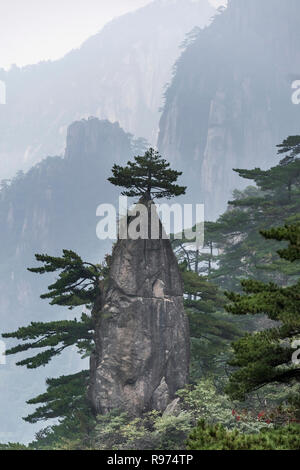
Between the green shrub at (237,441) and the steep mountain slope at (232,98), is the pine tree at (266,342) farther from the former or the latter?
the steep mountain slope at (232,98)

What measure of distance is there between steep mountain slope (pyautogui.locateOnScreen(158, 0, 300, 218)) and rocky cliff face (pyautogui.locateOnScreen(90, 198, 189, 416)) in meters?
122

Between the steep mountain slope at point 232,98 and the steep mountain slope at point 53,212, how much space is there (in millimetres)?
22403

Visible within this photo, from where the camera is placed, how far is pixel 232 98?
13875 centimetres

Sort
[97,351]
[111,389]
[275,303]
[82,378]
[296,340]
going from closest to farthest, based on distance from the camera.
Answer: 1. [275,303]
2. [296,340]
3. [111,389]
4. [97,351]
5. [82,378]

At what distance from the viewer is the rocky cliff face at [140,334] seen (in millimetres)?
16438

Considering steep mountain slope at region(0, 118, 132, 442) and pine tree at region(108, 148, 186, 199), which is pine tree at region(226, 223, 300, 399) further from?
steep mountain slope at region(0, 118, 132, 442)

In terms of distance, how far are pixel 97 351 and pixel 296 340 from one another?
32.5 feet

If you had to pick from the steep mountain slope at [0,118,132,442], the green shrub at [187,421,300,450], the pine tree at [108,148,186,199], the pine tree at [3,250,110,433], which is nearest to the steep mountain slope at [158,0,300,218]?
the steep mountain slope at [0,118,132,442]

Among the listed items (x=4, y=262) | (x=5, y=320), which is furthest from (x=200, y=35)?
A: (x=5, y=320)

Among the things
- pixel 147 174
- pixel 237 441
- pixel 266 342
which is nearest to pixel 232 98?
pixel 147 174

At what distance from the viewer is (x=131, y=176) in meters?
18.3

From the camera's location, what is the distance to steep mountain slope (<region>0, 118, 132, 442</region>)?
134 meters
